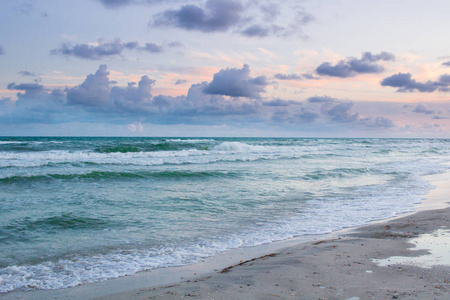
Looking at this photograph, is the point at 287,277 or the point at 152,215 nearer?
the point at 287,277

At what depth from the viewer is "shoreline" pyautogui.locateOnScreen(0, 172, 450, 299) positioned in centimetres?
367

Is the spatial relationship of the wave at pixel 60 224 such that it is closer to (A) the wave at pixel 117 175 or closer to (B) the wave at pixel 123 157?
(A) the wave at pixel 117 175

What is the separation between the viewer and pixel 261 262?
16.1ft

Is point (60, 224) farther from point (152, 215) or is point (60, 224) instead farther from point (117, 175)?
point (117, 175)

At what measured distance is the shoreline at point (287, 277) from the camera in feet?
12.0

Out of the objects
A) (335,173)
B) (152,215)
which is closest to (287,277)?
(152,215)

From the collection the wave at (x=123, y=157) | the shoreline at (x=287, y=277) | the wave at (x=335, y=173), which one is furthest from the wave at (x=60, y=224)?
the wave at (x=123, y=157)

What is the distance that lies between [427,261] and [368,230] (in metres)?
2.42

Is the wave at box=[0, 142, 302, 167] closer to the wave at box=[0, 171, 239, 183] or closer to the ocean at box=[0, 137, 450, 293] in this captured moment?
the wave at box=[0, 171, 239, 183]

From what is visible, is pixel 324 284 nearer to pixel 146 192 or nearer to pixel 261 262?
pixel 261 262

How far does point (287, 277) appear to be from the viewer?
164 inches

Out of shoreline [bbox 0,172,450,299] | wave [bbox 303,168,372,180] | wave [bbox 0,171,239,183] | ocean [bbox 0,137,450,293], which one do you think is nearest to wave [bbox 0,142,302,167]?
wave [bbox 0,171,239,183]

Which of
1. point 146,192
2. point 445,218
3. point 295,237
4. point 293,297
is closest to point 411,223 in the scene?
point 445,218

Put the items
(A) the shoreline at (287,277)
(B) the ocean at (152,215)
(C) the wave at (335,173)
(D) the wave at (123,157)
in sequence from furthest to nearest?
(D) the wave at (123,157), (C) the wave at (335,173), (B) the ocean at (152,215), (A) the shoreline at (287,277)
